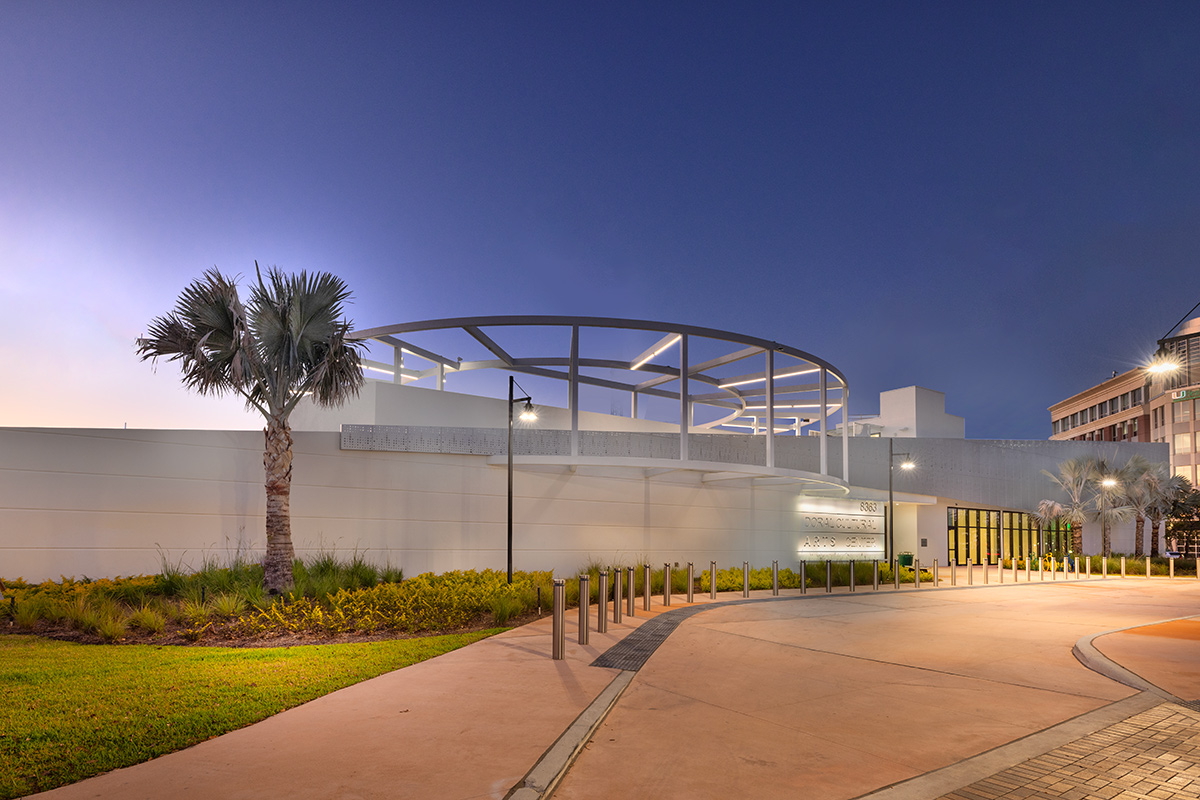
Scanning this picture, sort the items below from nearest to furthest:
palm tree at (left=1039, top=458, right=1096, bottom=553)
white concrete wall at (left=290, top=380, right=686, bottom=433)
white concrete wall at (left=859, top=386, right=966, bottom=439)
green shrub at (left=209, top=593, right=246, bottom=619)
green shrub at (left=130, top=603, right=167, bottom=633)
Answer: green shrub at (left=130, top=603, right=167, bottom=633), green shrub at (left=209, top=593, right=246, bottom=619), white concrete wall at (left=290, top=380, right=686, bottom=433), palm tree at (left=1039, top=458, right=1096, bottom=553), white concrete wall at (left=859, top=386, right=966, bottom=439)

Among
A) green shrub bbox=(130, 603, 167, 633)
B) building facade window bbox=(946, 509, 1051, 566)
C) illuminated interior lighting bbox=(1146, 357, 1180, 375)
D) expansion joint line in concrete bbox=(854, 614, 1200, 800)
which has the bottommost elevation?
building facade window bbox=(946, 509, 1051, 566)

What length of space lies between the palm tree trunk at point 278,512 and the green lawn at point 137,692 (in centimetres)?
302

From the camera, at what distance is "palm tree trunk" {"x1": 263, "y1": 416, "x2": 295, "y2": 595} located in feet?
42.9

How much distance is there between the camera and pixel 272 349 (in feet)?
44.9

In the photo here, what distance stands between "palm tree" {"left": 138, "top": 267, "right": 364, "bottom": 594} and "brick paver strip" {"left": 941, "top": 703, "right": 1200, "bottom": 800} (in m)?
11.7

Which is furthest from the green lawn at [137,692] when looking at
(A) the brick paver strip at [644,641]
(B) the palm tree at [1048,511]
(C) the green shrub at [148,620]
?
(B) the palm tree at [1048,511]

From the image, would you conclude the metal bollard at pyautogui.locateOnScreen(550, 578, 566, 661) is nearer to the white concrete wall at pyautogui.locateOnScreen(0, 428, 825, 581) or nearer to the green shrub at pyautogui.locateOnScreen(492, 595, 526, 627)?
the green shrub at pyautogui.locateOnScreen(492, 595, 526, 627)

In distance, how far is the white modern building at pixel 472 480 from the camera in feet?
47.0

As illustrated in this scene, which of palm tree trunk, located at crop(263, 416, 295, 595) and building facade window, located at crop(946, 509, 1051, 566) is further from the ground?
palm tree trunk, located at crop(263, 416, 295, 595)

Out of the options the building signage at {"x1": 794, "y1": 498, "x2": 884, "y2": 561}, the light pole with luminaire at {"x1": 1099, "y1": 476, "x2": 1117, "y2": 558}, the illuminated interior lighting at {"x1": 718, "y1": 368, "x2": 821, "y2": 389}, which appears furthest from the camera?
the light pole with luminaire at {"x1": 1099, "y1": 476, "x2": 1117, "y2": 558}

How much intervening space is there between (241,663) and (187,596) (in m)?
4.84

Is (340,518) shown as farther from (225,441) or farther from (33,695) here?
(33,695)

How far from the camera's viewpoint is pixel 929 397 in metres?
52.1

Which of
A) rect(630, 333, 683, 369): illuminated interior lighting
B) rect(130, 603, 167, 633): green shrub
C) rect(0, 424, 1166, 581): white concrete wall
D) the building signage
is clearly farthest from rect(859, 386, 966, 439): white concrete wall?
rect(130, 603, 167, 633): green shrub
